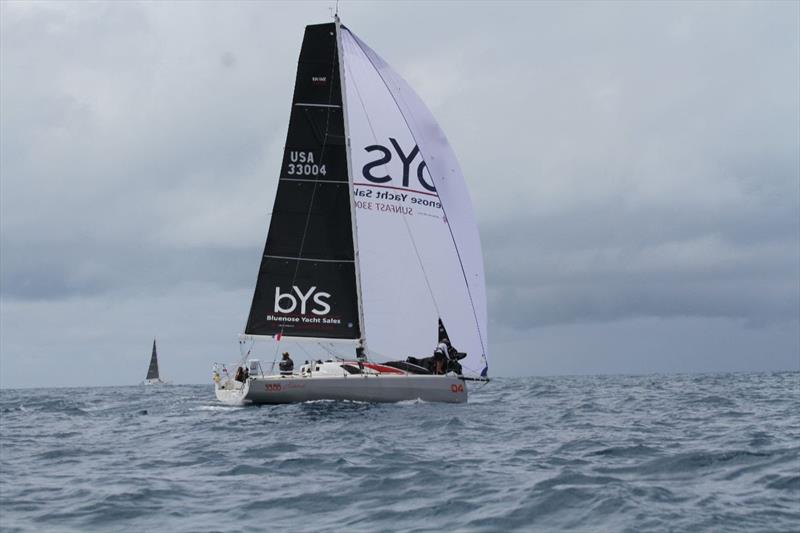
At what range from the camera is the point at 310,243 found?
3256 cm

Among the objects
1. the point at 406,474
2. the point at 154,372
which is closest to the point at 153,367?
the point at 154,372

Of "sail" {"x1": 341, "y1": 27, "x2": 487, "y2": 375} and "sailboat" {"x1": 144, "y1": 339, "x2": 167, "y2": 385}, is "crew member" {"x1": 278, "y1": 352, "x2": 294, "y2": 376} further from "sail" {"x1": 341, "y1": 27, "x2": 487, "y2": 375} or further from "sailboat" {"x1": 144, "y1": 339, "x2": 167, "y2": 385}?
"sailboat" {"x1": 144, "y1": 339, "x2": 167, "y2": 385}

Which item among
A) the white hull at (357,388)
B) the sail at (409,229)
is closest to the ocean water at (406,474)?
the white hull at (357,388)

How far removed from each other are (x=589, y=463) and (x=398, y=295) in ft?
54.6

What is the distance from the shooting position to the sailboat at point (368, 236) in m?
32.0

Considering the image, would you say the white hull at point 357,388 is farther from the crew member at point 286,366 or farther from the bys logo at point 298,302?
the bys logo at point 298,302

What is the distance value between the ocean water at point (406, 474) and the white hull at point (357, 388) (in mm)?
2803

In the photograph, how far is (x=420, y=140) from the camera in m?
33.2

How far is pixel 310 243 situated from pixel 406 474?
18296 millimetres

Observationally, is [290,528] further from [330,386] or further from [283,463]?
[330,386]

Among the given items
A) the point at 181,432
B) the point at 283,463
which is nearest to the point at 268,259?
the point at 181,432

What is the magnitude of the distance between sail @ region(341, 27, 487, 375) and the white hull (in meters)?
2.57

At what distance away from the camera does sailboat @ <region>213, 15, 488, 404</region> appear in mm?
31969

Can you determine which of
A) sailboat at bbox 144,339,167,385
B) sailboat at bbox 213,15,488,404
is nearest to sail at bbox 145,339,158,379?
sailboat at bbox 144,339,167,385
